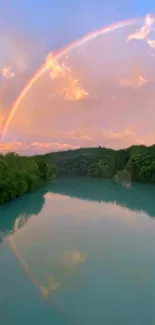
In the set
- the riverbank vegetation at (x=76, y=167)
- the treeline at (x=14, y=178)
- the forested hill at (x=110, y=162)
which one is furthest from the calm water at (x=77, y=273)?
the forested hill at (x=110, y=162)

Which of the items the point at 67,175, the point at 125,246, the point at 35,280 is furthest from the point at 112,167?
the point at 35,280

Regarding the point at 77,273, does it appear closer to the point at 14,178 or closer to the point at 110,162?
the point at 14,178

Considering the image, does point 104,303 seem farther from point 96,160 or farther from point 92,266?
point 96,160

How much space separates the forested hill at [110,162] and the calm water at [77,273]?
2478 centimetres

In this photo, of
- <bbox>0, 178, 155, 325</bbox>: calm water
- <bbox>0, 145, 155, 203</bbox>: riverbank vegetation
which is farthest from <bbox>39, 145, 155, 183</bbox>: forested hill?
<bbox>0, 178, 155, 325</bbox>: calm water

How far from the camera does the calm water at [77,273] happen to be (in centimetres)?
499

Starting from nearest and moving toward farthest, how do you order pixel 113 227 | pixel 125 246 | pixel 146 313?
1. pixel 146 313
2. pixel 125 246
3. pixel 113 227

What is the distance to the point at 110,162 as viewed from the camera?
49.5m

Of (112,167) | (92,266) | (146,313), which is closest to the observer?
(146,313)

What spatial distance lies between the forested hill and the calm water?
2478 cm

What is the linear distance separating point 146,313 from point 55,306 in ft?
4.51

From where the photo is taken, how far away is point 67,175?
182 ft

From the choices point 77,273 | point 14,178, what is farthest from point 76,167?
point 77,273

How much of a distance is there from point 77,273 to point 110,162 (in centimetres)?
4288
